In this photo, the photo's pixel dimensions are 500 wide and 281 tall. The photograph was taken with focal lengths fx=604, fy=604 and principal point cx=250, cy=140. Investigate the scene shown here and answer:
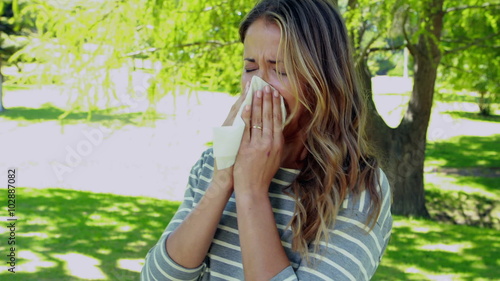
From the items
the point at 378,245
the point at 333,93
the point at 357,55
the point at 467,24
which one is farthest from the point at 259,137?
the point at 467,24

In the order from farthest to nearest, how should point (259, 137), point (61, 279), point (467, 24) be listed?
point (467, 24) → point (61, 279) → point (259, 137)

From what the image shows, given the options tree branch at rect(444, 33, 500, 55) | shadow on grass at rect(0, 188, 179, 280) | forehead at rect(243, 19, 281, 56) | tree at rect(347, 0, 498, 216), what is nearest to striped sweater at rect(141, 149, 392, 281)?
forehead at rect(243, 19, 281, 56)

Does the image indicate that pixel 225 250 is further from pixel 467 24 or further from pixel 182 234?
pixel 467 24

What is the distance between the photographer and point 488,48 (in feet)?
28.4

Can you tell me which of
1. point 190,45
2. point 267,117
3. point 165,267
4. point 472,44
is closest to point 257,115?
point 267,117

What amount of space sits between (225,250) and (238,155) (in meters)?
0.25

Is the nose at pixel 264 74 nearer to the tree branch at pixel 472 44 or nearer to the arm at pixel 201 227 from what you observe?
the arm at pixel 201 227

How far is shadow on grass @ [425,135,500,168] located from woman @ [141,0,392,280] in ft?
48.5

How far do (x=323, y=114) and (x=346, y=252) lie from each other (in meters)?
0.33

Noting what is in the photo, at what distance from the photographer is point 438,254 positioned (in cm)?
642

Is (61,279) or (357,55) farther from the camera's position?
(357,55)

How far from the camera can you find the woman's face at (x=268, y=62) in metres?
1.40

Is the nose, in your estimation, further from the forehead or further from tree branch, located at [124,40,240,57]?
tree branch, located at [124,40,240,57]

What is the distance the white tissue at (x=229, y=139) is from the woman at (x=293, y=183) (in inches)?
0.6
